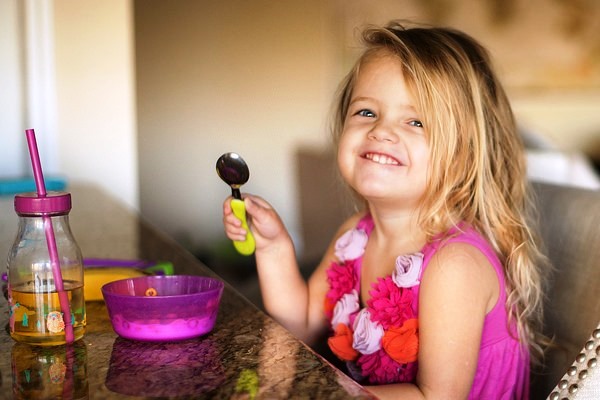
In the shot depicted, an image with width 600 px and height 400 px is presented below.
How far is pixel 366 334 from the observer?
129 centimetres

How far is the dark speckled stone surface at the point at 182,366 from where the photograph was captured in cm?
67

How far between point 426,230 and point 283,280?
0.29 meters

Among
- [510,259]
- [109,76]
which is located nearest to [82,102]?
[109,76]

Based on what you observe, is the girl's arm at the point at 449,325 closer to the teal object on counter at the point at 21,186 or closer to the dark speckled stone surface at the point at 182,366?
the dark speckled stone surface at the point at 182,366

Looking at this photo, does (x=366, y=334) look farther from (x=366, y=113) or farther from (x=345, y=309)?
(x=366, y=113)

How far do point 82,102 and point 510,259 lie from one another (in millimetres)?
1655

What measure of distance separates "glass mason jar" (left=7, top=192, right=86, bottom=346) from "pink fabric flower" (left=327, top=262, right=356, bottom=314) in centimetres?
66

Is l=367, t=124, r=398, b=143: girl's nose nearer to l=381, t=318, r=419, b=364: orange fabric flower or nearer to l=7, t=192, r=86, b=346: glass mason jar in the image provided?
l=381, t=318, r=419, b=364: orange fabric flower

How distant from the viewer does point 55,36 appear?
244cm

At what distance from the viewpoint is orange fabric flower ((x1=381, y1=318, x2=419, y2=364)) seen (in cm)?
121


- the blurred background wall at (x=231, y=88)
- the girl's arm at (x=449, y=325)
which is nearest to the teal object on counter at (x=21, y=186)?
the girl's arm at (x=449, y=325)

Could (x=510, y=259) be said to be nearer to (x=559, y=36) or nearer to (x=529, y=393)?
(x=529, y=393)

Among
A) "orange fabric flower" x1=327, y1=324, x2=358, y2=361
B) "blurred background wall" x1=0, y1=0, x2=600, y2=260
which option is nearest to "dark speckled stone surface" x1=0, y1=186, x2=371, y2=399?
"orange fabric flower" x1=327, y1=324, x2=358, y2=361

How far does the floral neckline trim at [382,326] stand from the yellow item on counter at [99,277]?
402 mm
